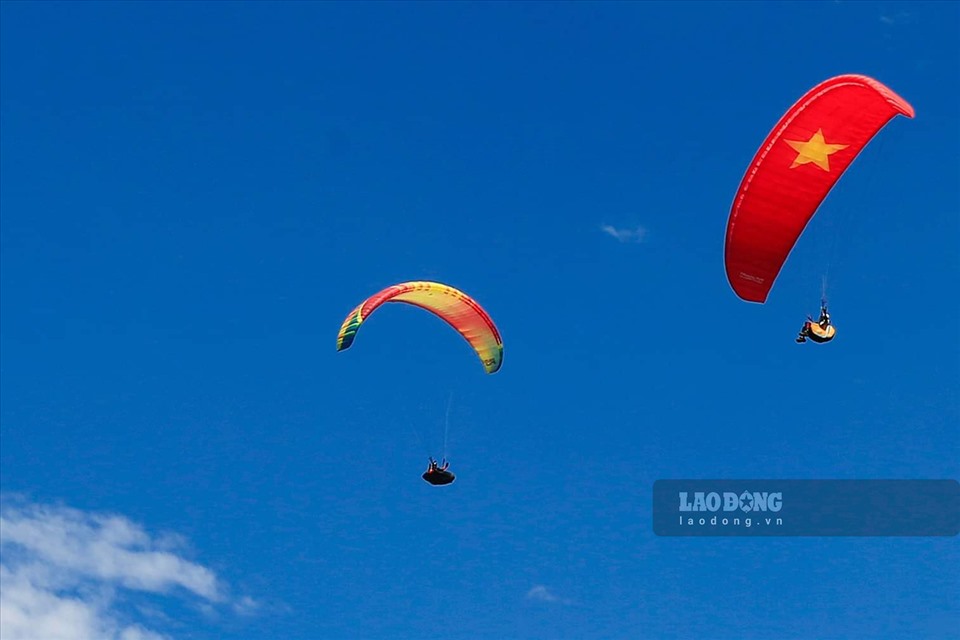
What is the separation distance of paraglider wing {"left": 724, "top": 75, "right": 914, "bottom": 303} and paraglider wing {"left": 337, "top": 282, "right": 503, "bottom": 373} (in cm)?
1105

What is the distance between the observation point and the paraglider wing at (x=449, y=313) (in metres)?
54.2

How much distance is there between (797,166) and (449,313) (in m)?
14.6

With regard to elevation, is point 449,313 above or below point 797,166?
above

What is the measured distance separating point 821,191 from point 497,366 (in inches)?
605

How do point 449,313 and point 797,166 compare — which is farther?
point 449,313

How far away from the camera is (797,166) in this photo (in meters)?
49.8

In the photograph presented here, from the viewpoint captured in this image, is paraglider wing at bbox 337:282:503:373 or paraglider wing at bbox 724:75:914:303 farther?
paraglider wing at bbox 337:282:503:373

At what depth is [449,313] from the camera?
5975 cm

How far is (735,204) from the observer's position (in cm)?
5038

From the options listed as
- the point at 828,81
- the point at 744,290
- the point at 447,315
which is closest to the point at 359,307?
the point at 447,315

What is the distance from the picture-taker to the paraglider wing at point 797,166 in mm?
49094

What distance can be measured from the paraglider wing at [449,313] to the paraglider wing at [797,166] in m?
11.1

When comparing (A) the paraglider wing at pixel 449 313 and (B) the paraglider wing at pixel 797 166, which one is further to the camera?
(A) the paraglider wing at pixel 449 313

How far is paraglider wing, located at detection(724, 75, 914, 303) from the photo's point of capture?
1933 inches
